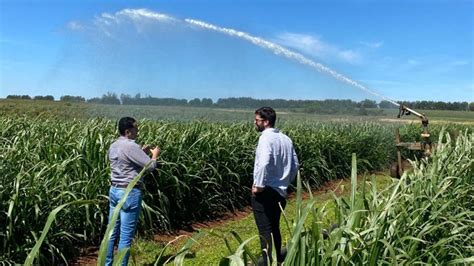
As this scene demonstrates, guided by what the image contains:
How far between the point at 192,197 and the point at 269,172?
334 cm

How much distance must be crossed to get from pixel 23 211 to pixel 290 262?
3.49 metres

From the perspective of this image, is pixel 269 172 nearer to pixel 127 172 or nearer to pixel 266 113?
pixel 266 113

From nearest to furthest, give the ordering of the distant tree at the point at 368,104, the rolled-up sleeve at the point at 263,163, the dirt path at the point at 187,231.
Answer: the rolled-up sleeve at the point at 263,163, the dirt path at the point at 187,231, the distant tree at the point at 368,104

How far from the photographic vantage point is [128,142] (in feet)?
16.5

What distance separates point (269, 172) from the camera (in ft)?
16.1

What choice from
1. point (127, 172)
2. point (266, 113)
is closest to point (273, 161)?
point (266, 113)

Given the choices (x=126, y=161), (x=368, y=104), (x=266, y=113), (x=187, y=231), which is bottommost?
(x=187, y=231)

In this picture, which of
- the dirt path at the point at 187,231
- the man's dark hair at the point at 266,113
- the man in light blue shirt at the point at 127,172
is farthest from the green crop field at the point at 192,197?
the man's dark hair at the point at 266,113

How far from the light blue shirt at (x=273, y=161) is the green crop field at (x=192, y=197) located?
48.3 inches

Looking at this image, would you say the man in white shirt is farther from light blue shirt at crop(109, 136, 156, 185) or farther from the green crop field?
the green crop field

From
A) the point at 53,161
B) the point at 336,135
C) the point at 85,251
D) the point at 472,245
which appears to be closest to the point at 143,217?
the point at 85,251

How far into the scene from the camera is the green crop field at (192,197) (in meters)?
3.05

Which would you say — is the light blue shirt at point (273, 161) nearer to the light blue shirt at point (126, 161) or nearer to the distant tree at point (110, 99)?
the light blue shirt at point (126, 161)

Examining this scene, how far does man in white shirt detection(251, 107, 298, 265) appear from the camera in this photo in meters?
4.89
